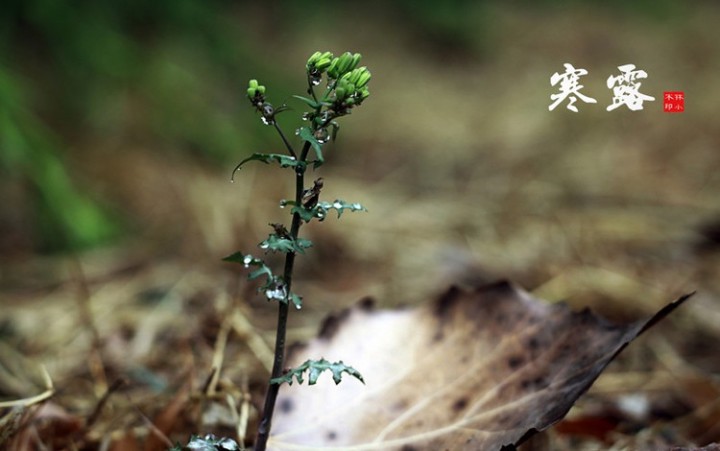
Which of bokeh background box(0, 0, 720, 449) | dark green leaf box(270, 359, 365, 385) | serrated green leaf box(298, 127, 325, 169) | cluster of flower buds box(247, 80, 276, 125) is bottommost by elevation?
dark green leaf box(270, 359, 365, 385)

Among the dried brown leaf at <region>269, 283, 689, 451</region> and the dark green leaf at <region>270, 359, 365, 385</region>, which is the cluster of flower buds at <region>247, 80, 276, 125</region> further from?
the dried brown leaf at <region>269, 283, 689, 451</region>

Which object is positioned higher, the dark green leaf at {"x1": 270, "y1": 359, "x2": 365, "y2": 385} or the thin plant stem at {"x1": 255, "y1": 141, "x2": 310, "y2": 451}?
the thin plant stem at {"x1": 255, "y1": 141, "x2": 310, "y2": 451}

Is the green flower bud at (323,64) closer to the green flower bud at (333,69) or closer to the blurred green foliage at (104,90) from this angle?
the green flower bud at (333,69)

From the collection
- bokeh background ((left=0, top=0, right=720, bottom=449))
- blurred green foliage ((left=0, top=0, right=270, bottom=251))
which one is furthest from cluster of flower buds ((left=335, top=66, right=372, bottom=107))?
blurred green foliage ((left=0, top=0, right=270, bottom=251))

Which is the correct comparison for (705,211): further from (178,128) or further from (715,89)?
(178,128)

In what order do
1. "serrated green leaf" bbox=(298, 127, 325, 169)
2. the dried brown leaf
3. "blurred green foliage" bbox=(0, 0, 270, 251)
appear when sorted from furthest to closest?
"blurred green foliage" bbox=(0, 0, 270, 251) → the dried brown leaf → "serrated green leaf" bbox=(298, 127, 325, 169)

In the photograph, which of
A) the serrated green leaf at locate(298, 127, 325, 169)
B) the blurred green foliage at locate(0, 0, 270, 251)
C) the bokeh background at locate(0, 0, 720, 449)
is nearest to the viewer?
the serrated green leaf at locate(298, 127, 325, 169)

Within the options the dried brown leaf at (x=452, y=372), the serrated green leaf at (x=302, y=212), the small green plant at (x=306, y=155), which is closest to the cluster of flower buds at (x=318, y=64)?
the small green plant at (x=306, y=155)
